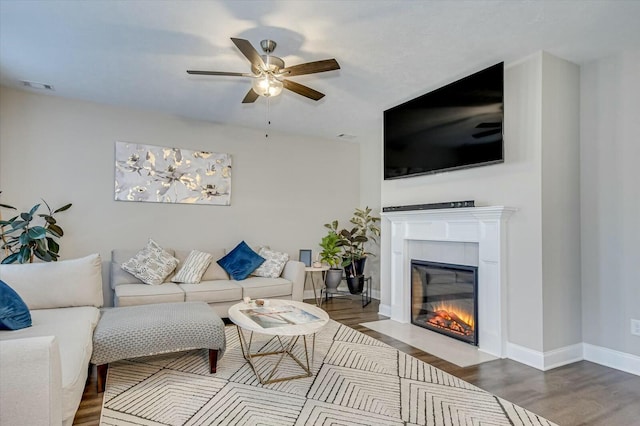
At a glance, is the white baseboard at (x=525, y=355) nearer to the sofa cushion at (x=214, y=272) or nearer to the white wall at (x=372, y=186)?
the white wall at (x=372, y=186)

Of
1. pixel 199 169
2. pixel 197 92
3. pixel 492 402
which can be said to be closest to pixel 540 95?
pixel 492 402

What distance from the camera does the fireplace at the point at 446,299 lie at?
3486 millimetres

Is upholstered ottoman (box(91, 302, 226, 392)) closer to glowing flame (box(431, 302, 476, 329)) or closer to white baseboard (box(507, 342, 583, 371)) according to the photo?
glowing flame (box(431, 302, 476, 329))

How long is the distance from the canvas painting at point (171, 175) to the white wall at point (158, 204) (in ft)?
0.30

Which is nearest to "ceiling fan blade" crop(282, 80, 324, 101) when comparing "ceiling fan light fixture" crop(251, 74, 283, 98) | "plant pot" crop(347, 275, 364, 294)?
"ceiling fan light fixture" crop(251, 74, 283, 98)

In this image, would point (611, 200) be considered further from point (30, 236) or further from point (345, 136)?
point (30, 236)

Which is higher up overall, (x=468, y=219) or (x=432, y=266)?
(x=468, y=219)

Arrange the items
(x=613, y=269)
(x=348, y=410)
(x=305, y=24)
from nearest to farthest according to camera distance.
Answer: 1. (x=348, y=410)
2. (x=305, y=24)
3. (x=613, y=269)

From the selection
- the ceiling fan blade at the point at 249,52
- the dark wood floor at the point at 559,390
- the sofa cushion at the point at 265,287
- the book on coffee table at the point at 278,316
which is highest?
the ceiling fan blade at the point at 249,52

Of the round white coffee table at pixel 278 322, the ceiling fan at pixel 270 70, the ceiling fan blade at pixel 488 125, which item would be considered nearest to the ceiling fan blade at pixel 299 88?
the ceiling fan at pixel 270 70

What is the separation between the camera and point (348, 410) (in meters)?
2.20

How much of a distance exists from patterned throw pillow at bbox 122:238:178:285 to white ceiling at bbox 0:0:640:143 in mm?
1738

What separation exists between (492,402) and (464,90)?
262cm

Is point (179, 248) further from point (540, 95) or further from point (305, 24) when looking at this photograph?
point (540, 95)
